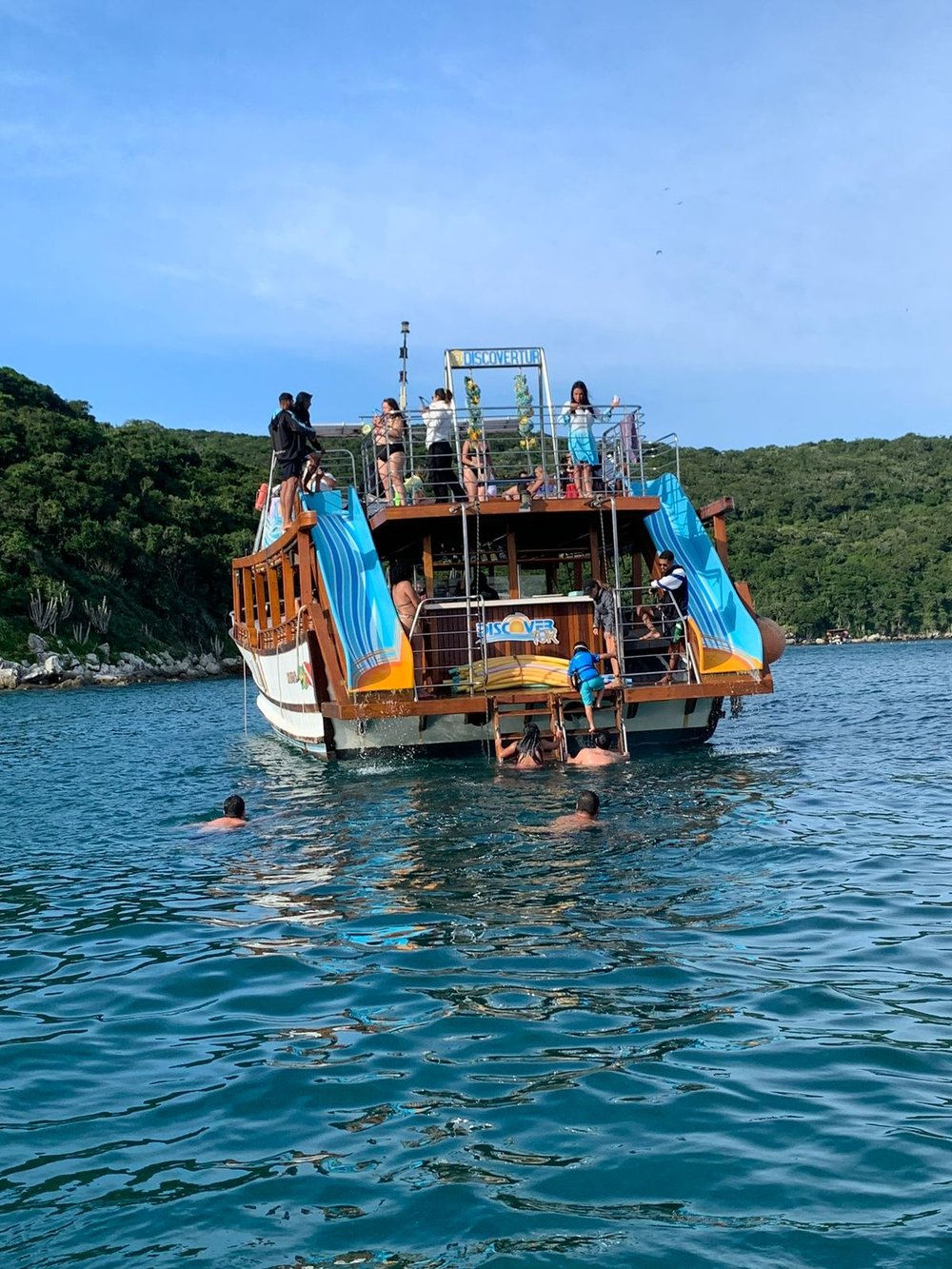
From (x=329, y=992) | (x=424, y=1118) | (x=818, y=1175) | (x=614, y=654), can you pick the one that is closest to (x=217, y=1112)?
(x=424, y=1118)

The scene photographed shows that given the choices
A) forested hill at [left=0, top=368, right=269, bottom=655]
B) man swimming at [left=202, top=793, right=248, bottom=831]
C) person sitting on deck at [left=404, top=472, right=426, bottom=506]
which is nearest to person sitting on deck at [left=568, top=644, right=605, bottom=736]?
person sitting on deck at [left=404, top=472, right=426, bottom=506]

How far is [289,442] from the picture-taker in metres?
18.2

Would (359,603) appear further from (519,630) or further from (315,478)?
(315,478)

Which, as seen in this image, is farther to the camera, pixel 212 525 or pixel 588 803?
pixel 212 525

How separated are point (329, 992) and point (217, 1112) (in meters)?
1.63

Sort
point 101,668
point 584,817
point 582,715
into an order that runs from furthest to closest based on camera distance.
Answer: point 101,668
point 582,715
point 584,817

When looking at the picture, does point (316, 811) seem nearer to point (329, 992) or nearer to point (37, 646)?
point (329, 992)

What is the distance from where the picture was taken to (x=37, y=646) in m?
56.2

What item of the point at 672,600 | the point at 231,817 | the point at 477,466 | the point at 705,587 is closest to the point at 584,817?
the point at 231,817

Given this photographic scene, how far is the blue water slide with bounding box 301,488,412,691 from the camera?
15508 millimetres

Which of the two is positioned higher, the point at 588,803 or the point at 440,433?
the point at 440,433

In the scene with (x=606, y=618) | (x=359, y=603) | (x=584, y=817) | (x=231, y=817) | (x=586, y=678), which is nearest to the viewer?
(x=584, y=817)

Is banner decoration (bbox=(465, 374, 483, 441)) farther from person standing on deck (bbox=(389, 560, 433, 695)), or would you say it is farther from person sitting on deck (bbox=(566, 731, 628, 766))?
person sitting on deck (bbox=(566, 731, 628, 766))

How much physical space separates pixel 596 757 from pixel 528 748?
0.86 metres
